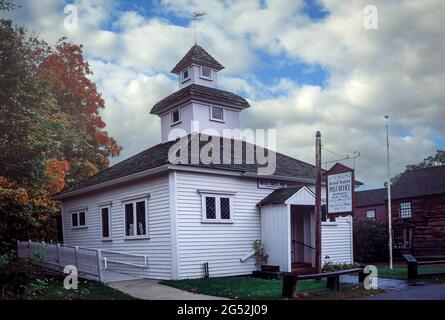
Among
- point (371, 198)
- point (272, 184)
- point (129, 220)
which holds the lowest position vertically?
point (371, 198)

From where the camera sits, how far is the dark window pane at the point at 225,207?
63.3ft

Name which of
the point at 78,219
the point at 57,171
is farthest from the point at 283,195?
the point at 57,171

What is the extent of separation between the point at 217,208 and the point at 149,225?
2.66 metres

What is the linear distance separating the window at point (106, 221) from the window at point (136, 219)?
148 cm

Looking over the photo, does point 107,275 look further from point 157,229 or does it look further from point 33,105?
point 33,105

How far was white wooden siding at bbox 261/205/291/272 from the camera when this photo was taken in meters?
18.7

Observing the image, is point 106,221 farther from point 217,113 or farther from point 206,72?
point 206,72

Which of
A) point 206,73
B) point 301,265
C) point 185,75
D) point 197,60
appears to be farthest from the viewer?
point 185,75

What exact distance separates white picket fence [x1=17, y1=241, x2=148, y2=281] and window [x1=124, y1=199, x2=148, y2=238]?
885mm

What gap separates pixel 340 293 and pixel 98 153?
2762cm

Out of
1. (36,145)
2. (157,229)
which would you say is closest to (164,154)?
(157,229)

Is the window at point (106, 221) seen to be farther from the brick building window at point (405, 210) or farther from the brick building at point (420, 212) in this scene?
the brick building window at point (405, 210)

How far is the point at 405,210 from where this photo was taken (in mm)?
37469

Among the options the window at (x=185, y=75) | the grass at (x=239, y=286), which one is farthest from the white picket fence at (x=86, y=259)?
the window at (x=185, y=75)
